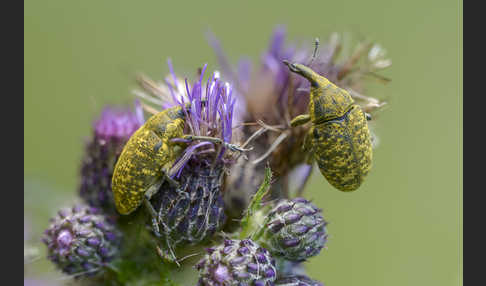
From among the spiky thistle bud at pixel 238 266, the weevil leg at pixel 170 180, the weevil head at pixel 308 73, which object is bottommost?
the spiky thistle bud at pixel 238 266

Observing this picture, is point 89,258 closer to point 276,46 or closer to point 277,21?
point 276,46

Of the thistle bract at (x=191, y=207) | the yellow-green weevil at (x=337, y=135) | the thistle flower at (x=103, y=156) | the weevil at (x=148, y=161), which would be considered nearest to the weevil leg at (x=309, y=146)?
the yellow-green weevil at (x=337, y=135)

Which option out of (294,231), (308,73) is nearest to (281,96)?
(308,73)

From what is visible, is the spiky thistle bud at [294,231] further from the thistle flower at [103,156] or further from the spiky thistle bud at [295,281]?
the thistle flower at [103,156]

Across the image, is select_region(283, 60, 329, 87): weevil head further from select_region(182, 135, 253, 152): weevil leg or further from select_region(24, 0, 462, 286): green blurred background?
select_region(24, 0, 462, 286): green blurred background

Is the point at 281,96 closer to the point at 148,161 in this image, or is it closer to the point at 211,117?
the point at 211,117
